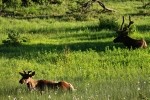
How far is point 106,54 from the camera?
17.5 meters

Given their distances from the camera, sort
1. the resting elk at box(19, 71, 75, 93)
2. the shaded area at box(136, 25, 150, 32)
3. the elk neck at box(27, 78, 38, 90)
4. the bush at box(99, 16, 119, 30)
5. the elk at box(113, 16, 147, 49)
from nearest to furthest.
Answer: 1. the resting elk at box(19, 71, 75, 93)
2. the elk neck at box(27, 78, 38, 90)
3. the elk at box(113, 16, 147, 49)
4. the shaded area at box(136, 25, 150, 32)
5. the bush at box(99, 16, 119, 30)

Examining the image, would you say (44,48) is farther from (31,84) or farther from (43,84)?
(43,84)

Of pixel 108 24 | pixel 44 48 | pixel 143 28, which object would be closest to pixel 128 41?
pixel 44 48

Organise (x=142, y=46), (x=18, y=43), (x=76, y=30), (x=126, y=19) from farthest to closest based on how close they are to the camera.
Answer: (x=126, y=19)
(x=76, y=30)
(x=18, y=43)
(x=142, y=46)

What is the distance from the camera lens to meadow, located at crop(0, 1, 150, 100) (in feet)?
33.5

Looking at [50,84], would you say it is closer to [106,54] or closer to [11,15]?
[106,54]

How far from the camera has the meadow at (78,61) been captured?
10.2 m

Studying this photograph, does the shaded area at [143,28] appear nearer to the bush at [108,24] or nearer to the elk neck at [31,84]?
the bush at [108,24]

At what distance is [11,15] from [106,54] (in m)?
17.0

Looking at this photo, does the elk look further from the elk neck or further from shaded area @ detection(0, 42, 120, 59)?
the elk neck

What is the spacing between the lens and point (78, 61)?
54.0ft

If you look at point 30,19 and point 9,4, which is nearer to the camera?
point 30,19

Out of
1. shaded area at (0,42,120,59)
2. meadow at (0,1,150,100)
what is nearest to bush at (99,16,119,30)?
meadow at (0,1,150,100)

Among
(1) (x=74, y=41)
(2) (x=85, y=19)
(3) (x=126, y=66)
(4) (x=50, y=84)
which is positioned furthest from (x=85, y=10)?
(4) (x=50, y=84)
